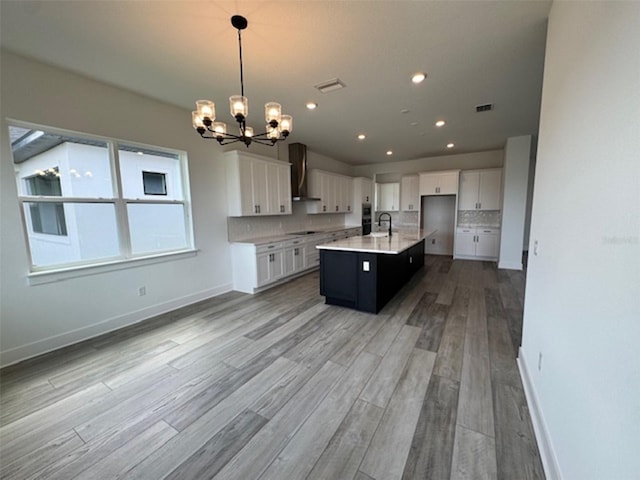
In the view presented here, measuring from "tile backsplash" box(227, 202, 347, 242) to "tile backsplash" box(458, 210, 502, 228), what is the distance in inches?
143

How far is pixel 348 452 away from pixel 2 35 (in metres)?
4.17

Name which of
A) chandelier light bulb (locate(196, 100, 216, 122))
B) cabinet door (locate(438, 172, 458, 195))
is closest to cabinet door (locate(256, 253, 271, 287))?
chandelier light bulb (locate(196, 100, 216, 122))

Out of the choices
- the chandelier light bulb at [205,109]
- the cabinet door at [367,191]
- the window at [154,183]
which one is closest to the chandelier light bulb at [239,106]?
the chandelier light bulb at [205,109]

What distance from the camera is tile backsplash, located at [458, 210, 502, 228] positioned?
21.8 feet

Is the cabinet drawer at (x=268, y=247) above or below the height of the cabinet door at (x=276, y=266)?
above

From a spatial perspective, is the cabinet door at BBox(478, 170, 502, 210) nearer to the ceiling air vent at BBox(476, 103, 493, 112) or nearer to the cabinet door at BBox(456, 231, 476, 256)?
the cabinet door at BBox(456, 231, 476, 256)

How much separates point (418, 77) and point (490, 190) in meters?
4.85

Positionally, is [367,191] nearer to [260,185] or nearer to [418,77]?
[260,185]

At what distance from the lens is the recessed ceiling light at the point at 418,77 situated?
9.19ft

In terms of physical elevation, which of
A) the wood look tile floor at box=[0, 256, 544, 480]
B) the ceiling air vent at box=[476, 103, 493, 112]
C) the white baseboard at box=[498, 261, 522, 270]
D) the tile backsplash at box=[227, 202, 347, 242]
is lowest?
the wood look tile floor at box=[0, 256, 544, 480]

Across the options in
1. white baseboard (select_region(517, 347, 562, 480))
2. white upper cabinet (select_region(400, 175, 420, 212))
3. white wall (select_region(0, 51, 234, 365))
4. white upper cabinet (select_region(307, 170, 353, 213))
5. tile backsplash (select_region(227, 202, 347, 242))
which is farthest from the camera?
white upper cabinet (select_region(400, 175, 420, 212))

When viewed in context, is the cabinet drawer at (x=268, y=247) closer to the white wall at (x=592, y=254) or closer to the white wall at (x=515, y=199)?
the white wall at (x=592, y=254)

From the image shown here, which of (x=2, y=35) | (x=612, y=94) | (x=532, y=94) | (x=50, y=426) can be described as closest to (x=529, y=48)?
(x=532, y=94)

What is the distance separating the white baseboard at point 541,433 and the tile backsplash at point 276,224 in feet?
13.9
